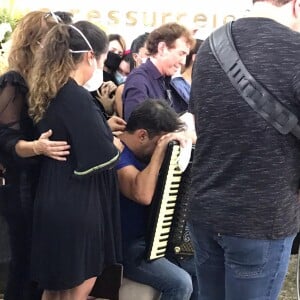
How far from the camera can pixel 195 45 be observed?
327cm

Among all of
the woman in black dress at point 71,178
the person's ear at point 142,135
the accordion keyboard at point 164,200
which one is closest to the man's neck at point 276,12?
the woman in black dress at point 71,178

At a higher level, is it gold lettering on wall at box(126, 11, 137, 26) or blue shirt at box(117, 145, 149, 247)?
gold lettering on wall at box(126, 11, 137, 26)

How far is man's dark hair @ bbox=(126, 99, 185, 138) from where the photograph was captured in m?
2.48

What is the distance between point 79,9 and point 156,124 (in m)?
2.66

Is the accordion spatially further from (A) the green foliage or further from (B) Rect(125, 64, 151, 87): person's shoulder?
(A) the green foliage

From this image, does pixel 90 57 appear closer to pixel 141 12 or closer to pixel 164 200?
pixel 164 200

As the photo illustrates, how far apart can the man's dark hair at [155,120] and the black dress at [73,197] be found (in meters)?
0.35

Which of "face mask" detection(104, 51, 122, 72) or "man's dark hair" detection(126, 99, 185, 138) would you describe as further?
"face mask" detection(104, 51, 122, 72)

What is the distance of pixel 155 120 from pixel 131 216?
0.39 metres

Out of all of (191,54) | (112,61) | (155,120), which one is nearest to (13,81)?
(155,120)

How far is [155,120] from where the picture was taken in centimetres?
248

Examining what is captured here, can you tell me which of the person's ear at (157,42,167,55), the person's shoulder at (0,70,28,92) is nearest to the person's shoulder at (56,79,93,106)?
the person's shoulder at (0,70,28,92)

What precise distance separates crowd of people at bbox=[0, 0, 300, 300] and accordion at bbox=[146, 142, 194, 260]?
3 centimetres

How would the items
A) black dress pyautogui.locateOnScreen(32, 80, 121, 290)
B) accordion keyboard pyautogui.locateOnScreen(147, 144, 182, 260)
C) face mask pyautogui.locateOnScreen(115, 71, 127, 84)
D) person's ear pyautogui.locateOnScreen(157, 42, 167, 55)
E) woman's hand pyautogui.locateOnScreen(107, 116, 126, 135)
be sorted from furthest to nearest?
face mask pyautogui.locateOnScreen(115, 71, 127, 84) < person's ear pyautogui.locateOnScreen(157, 42, 167, 55) < woman's hand pyautogui.locateOnScreen(107, 116, 126, 135) < accordion keyboard pyautogui.locateOnScreen(147, 144, 182, 260) < black dress pyautogui.locateOnScreen(32, 80, 121, 290)
